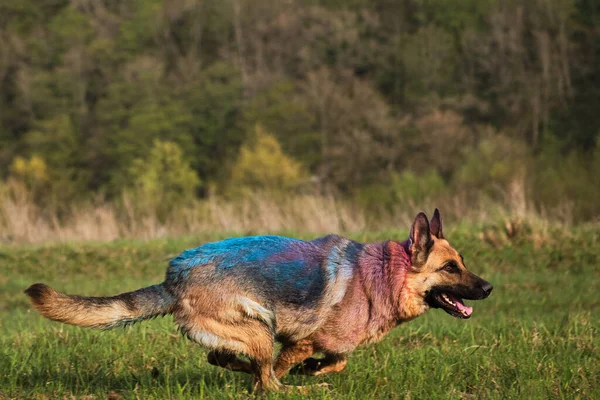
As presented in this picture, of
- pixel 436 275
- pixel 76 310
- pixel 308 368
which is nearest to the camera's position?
pixel 76 310

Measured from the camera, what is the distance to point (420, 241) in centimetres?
617

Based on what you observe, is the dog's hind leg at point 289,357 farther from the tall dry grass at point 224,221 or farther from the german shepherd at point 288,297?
the tall dry grass at point 224,221

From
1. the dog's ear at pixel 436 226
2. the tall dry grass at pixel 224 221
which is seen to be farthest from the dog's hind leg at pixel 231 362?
the tall dry grass at pixel 224 221

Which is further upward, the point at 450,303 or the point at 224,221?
the point at 450,303

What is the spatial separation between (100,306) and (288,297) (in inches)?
46.6

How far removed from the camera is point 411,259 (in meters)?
6.17

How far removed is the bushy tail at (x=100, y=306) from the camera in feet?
18.6

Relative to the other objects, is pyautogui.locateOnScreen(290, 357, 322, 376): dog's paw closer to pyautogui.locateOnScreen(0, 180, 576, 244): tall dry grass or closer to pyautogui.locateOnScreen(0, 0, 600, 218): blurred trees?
pyautogui.locateOnScreen(0, 180, 576, 244): tall dry grass

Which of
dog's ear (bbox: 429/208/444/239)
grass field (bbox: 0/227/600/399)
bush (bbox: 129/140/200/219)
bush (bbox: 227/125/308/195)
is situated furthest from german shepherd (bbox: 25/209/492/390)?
bush (bbox: 129/140/200/219)

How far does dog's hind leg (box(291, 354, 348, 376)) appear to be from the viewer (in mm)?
6156

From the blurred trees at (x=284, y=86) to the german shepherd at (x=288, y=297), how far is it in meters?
31.3

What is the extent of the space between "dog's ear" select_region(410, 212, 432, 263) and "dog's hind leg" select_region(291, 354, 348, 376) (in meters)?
0.83

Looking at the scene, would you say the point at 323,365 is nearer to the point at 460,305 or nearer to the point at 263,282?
the point at 263,282

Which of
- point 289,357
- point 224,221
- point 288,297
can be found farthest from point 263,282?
point 224,221
